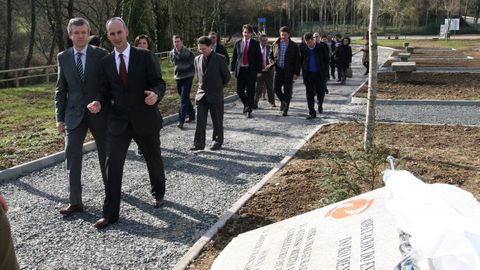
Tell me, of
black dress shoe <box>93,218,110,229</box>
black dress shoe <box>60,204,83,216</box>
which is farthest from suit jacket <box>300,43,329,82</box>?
black dress shoe <box>93,218,110,229</box>

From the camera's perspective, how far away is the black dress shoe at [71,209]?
5.23m

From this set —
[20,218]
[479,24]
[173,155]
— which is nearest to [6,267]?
[20,218]

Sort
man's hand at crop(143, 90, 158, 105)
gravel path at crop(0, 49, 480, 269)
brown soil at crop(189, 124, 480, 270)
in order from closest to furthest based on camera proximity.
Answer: gravel path at crop(0, 49, 480, 269) < man's hand at crop(143, 90, 158, 105) < brown soil at crop(189, 124, 480, 270)

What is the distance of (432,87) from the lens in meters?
14.3

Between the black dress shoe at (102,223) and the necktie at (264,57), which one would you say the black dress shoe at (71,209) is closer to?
the black dress shoe at (102,223)

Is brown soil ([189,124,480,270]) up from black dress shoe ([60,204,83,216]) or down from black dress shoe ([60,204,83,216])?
up

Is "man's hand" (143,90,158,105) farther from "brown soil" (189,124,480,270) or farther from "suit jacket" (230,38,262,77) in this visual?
"suit jacket" (230,38,262,77)

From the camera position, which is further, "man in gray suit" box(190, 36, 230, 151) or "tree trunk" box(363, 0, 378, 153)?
"man in gray suit" box(190, 36, 230, 151)

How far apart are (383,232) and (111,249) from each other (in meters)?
3.05

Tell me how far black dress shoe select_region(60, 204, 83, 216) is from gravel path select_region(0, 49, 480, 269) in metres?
0.08

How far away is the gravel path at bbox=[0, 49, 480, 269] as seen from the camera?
4297 mm

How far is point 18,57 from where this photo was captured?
36.2 m

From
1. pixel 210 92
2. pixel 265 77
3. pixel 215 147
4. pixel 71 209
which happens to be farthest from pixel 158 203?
pixel 265 77

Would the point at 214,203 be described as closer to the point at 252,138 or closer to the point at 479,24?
the point at 252,138
